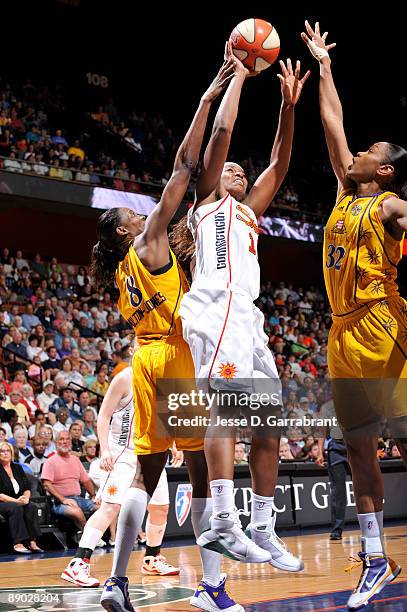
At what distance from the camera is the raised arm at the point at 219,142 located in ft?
14.5

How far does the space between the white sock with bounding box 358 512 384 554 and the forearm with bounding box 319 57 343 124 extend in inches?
94.0

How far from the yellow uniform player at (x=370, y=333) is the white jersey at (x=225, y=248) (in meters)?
0.54

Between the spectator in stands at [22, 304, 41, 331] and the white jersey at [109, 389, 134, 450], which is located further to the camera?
the spectator in stands at [22, 304, 41, 331]

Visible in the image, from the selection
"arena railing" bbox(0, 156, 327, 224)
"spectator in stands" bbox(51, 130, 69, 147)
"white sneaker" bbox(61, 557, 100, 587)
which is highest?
"spectator in stands" bbox(51, 130, 69, 147)

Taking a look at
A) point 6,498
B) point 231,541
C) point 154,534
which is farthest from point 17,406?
point 231,541

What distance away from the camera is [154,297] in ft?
15.7

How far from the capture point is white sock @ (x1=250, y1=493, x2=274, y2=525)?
433cm

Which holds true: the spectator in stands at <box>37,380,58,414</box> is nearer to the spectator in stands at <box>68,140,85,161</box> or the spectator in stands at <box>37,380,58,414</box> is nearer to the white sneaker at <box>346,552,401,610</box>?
the spectator in stands at <box>68,140,85,161</box>

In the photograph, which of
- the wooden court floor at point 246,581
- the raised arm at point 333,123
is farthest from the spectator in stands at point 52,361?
the raised arm at point 333,123

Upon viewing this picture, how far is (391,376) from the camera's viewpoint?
14.6 feet

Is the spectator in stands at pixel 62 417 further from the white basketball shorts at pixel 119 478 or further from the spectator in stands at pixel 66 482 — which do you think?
the white basketball shorts at pixel 119 478

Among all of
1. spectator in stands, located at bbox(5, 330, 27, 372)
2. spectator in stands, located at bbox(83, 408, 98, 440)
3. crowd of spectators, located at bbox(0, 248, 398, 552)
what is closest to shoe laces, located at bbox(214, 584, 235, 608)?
crowd of spectators, located at bbox(0, 248, 398, 552)

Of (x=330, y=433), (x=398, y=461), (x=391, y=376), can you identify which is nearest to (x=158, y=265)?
(x=391, y=376)

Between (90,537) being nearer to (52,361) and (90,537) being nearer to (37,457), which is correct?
(37,457)
